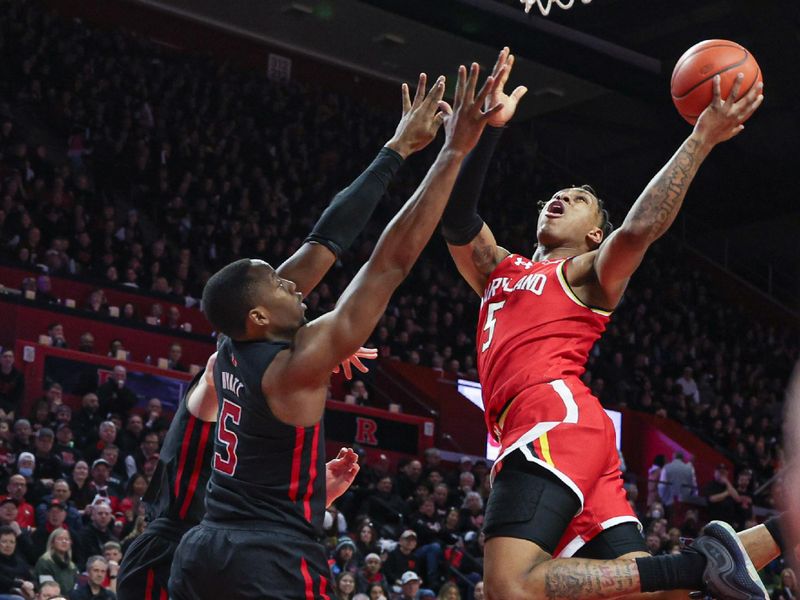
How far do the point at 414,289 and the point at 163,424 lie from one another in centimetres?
867

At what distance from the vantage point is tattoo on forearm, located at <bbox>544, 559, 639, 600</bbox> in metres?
4.51

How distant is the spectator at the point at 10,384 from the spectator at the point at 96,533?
2.52 m

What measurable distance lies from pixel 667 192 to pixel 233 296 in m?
1.88

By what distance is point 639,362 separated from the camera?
76.5ft

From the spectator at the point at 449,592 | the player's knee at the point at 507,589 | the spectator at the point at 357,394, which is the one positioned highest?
the spectator at the point at 357,394

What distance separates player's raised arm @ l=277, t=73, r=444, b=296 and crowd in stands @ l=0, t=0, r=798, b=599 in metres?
6.48

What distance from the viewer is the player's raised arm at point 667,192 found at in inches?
189

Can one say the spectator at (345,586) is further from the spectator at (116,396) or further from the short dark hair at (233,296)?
the short dark hair at (233,296)

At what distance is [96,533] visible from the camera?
37.7 ft

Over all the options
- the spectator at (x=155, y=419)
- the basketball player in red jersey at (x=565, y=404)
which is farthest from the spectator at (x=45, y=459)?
the basketball player in red jersey at (x=565, y=404)

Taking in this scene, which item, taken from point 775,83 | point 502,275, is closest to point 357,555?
point 502,275

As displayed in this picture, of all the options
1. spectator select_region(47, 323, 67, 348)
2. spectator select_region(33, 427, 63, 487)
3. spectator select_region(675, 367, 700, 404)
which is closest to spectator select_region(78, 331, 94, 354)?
spectator select_region(47, 323, 67, 348)

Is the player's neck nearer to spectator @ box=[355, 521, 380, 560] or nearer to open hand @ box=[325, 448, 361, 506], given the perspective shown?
open hand @ box=[325, 448, 361, 506]

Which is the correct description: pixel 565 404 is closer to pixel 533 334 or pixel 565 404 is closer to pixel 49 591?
pixel 533 334
